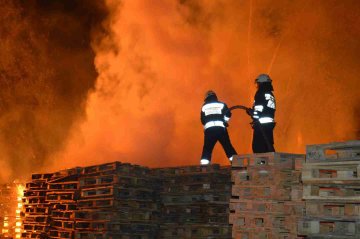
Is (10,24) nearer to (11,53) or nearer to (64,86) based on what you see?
(11,53)

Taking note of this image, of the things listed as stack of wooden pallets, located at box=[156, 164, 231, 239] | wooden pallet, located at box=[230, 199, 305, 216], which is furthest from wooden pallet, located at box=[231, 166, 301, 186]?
stack of wooden pallets, located at box=[156, 164, 231, 239]

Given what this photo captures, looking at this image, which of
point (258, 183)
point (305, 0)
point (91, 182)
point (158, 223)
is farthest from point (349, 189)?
point (305, 0)

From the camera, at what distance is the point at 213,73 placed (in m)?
22.1

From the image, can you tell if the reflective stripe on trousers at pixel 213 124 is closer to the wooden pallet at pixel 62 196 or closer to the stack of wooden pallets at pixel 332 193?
the wooden pallet at pixel 62 196

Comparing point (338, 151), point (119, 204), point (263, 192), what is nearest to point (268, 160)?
point (263, 192)

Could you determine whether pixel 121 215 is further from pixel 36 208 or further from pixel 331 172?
pixel 331 172

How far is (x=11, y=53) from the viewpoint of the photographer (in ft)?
83.3

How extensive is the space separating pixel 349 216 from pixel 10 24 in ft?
75.6

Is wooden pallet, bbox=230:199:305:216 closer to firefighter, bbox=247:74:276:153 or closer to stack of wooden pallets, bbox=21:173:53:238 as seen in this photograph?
firefighter, bbox=247:74:276:153

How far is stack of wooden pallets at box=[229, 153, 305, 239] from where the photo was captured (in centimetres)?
755

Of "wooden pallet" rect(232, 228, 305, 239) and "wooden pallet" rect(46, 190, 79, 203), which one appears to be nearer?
"wooden pallet" rect(232, 228, 305, 239)

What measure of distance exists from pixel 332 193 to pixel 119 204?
465 cm

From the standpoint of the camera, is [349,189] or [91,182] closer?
[349,189]

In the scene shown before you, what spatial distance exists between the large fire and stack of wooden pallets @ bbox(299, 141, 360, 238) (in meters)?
12.8
